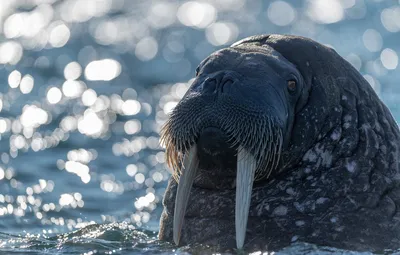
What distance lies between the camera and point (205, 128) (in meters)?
7.75

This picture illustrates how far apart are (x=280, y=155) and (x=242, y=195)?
574 mm

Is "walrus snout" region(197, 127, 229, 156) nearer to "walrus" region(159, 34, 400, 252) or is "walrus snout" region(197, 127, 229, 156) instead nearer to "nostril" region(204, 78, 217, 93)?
"walrus" region(159, 34, 400, 252)

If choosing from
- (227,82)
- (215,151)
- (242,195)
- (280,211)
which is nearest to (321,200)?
(280,211)

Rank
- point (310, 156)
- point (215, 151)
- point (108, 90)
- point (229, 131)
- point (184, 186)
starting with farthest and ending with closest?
point (108, 90) → point (310, 156) → point (184, 186) → point (215, 151) → point (229, 131)

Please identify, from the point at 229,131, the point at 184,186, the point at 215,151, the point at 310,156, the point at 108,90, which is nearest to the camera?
the point at 229,131

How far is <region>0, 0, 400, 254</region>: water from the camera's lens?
40.2 ft

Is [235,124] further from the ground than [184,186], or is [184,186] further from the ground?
[235,124]

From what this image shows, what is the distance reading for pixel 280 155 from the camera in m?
8.16

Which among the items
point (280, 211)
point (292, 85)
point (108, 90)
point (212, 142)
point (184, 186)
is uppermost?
point (108, 90)

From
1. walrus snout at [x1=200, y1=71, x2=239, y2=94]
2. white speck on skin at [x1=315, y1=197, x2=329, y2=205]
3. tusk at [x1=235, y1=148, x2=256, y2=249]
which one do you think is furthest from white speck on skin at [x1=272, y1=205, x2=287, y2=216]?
walrus snout at [x1=200, y1=71, x2=239, y2=94]

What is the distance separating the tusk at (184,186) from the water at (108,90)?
30cm

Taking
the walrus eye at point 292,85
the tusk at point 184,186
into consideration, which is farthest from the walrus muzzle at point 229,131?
the walrus eye at point 292,85

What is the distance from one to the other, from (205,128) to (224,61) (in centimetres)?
69

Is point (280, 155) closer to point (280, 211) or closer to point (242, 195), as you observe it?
point (280, 211)
